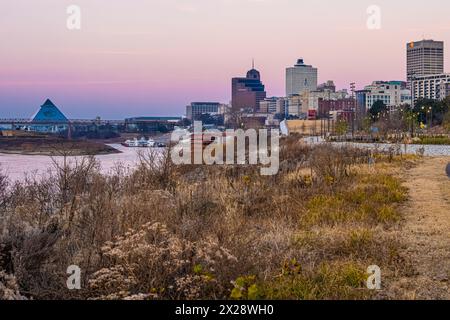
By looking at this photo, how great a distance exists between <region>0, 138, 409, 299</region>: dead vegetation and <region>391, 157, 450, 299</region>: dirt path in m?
0.28

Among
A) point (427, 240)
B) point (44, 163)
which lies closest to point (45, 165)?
point (44, 163)

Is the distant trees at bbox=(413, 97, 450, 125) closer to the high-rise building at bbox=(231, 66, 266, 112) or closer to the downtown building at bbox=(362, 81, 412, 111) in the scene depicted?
the high-rise building at bbox=(231, 66, 266, 112)

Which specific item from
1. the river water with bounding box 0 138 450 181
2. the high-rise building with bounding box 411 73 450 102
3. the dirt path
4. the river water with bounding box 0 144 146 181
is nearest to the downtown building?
the high-rise building with bounding box 411 73 450 102

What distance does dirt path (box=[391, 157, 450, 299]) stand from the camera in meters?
5.91

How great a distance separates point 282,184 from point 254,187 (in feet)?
3.59

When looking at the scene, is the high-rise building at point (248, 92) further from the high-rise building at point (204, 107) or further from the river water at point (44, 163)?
the river water at point (44, 163)

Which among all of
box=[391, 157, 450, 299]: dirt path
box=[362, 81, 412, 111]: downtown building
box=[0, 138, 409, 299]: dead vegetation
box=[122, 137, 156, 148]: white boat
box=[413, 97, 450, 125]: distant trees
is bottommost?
box=[391, 157, 450, 299]: dirt path

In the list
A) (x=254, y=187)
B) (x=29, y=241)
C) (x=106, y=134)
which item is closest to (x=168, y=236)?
(x=29, y=241)

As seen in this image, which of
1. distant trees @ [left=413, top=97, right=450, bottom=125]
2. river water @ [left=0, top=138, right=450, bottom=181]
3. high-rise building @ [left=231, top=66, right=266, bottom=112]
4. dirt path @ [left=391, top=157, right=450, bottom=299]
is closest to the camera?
dirt path @ [left=391, top=157, right=450, bottom=299]

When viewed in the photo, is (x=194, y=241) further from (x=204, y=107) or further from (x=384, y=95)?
(x=384, y=95)

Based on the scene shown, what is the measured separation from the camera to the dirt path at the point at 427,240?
5.91m

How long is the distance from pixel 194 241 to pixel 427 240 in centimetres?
386

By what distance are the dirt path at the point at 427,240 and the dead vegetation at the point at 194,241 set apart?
0.28 m
